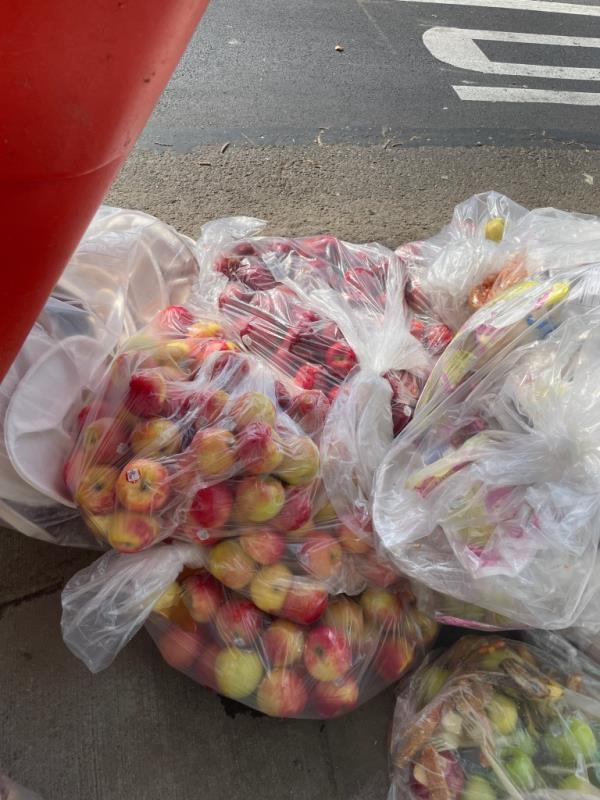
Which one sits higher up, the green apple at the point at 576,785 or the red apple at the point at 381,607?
the red apple at the point at 381,607

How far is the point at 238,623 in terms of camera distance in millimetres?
1590

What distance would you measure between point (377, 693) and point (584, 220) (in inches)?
61.0

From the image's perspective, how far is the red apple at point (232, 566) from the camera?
62.6 inches

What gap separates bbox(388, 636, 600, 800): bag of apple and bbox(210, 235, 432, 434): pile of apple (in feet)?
2.04

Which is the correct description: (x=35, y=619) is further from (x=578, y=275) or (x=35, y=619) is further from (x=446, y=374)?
(x=578, y=275)

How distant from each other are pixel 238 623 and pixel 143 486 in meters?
0.37

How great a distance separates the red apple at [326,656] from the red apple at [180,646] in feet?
0.82

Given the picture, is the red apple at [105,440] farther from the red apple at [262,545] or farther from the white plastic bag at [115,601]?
the red apple at [262,545]

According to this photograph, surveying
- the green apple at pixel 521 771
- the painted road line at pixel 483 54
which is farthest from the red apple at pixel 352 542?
the painted road line at pixel 483 54

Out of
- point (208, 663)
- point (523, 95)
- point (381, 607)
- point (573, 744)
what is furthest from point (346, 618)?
point (523, 95)

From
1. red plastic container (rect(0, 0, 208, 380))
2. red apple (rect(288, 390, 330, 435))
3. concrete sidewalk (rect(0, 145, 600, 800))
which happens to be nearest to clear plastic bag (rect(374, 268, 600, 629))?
red apple (rect(288, 390, 330, 435))

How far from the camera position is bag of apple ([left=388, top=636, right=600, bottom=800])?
1.47 metres

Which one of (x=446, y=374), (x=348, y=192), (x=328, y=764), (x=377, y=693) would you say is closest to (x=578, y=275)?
(x=446, y=374)

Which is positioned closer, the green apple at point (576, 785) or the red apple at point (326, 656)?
the green apple at point (576, 785)
